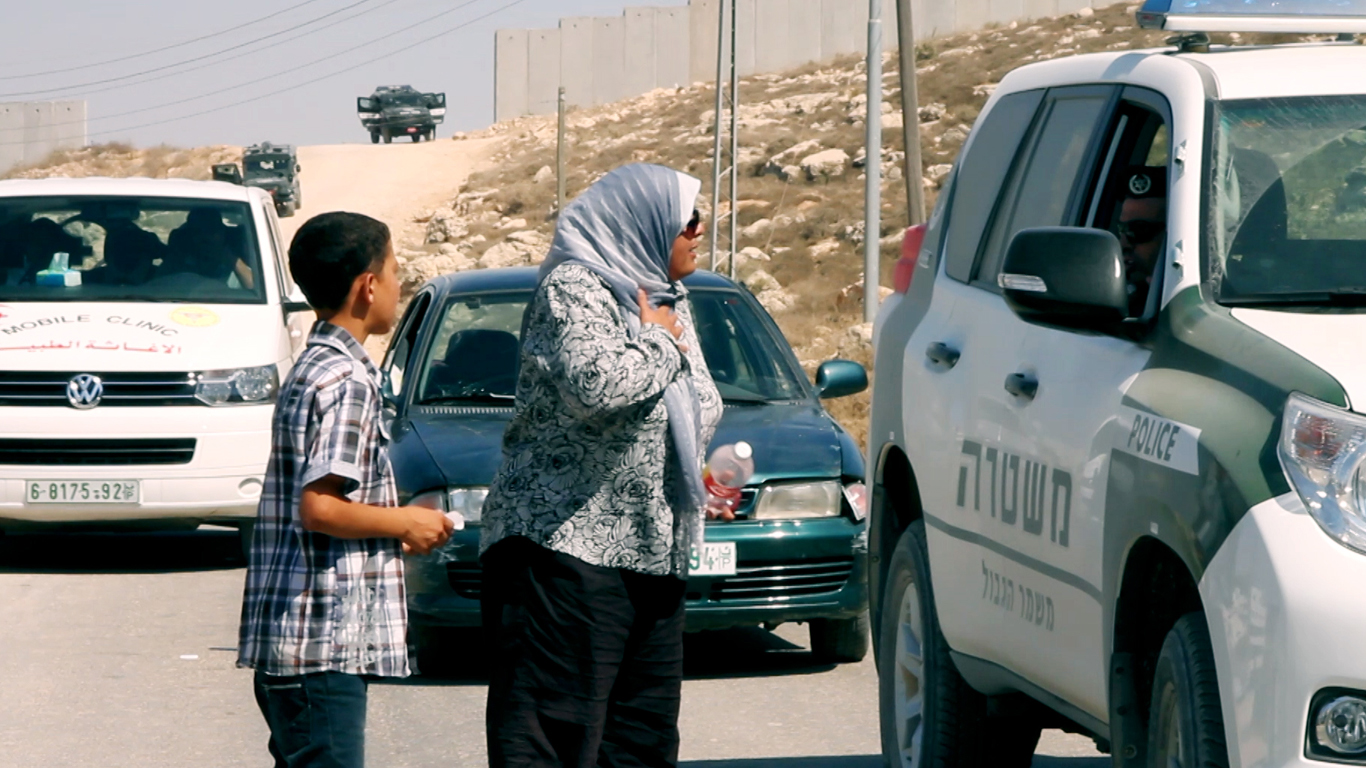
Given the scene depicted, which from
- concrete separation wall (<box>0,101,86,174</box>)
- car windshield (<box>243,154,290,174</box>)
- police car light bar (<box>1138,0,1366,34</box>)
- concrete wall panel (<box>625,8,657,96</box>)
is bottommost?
concrete separation wall (<box>0,101,86,174</box>)

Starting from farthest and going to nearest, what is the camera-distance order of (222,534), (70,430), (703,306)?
(222,534)
(70,430)
(703,306)

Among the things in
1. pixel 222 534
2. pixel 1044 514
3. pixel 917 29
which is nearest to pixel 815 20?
pixel 917 29

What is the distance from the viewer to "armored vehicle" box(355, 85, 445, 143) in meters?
89.2

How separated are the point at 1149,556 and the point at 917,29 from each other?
307 feet

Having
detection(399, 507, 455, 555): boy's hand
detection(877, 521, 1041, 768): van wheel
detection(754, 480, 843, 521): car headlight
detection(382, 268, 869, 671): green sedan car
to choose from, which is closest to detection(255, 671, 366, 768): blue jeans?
detection(399, 507, 455, 555): boy's hand

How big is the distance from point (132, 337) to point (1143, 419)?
8.49 metres

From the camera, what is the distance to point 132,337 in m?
11.6

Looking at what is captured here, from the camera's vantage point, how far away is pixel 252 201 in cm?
1284

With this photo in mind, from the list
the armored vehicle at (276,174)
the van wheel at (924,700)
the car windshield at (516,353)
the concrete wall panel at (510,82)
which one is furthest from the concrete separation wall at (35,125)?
the van wheel at (924,700)

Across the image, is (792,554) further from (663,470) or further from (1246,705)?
(1246,705)

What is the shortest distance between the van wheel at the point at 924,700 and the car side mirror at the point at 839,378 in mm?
2321

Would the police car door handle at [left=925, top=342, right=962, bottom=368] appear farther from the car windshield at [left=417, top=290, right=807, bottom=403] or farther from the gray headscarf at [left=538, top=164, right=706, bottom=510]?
the car windshield at [left=417, top=290, right=807, bottom=403]

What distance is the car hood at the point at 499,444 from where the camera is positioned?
812cm

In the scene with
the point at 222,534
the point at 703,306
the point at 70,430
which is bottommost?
the point at 222,534
